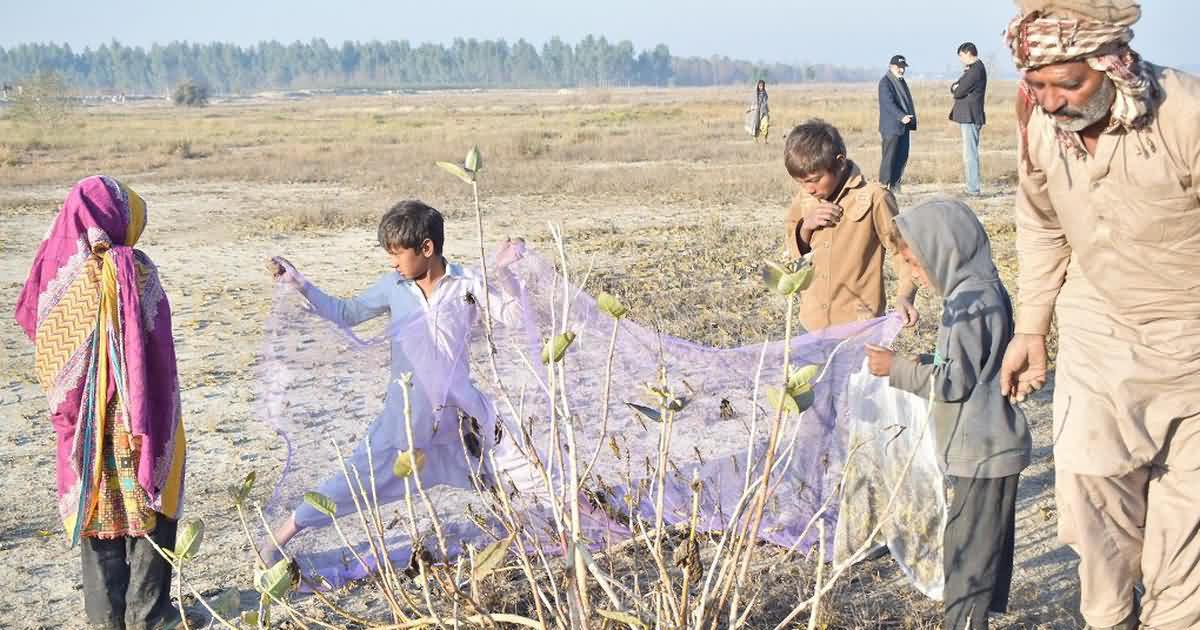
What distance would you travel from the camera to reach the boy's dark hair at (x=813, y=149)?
369cm

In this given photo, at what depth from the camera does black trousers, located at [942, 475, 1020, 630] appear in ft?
9.49

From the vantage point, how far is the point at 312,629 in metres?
3.38

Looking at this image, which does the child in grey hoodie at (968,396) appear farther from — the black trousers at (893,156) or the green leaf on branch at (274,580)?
the black trousers at (893,156)

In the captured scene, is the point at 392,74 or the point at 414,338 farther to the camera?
the point at 392,74

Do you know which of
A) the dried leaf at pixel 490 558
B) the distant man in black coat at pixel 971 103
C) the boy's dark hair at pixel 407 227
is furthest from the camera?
the distant man in black coat at pixel 971 103

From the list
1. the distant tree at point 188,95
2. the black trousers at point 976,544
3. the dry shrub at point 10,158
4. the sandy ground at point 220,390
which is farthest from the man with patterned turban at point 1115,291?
the distant tree at point 188,95

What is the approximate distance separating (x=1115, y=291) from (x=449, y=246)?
870cm

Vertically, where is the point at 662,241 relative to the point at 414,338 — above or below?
below

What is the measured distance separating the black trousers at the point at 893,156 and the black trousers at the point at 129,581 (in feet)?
35.7

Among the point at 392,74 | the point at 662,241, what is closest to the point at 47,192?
the point at 662,241

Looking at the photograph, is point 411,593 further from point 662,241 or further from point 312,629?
point 662,241

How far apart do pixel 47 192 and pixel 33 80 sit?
26.8m

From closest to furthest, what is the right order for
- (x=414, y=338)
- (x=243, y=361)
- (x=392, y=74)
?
(x=414, y=338) → (x=243, y=361) → (x=392, y=74)

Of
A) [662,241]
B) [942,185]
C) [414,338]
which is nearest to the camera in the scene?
[414,338]
